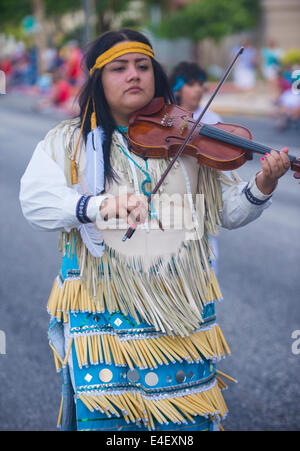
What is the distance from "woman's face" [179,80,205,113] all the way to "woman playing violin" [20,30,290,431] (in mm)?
1885

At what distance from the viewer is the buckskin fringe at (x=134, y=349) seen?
7.39ft

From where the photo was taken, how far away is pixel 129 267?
226 centimetres

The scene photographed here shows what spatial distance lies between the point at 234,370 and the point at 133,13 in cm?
3535

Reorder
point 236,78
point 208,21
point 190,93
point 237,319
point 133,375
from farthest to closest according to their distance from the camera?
point 208,21 → point 236,78 → point 237,319 → point 190,93 → point 133,375

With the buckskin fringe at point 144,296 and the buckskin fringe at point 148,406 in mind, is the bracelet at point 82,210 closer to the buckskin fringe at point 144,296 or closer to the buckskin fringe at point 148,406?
the buckskin fringe at point 144,296

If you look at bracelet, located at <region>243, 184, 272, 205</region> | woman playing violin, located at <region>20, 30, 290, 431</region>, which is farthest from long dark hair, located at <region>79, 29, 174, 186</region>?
bracelet, located at <region>243, 184, 272, 205</region>

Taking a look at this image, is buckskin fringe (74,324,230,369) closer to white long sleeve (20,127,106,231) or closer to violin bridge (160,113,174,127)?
white long sleeve (20,127,106,231)

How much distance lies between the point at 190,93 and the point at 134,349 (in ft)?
7.86

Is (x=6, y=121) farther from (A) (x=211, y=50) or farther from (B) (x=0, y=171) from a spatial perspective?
(A) (x=211, y=50)

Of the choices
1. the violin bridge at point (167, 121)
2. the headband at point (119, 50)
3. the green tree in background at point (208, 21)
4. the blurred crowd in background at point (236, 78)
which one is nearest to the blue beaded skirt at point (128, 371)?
the violin bridge at point (167, 121)

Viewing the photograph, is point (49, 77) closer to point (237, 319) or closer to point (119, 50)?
point (237, 319)

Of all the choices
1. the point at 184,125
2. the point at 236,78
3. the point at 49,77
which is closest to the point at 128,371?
the point at 184,125
